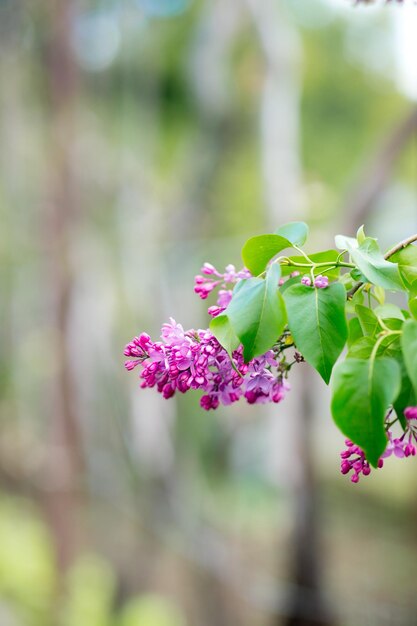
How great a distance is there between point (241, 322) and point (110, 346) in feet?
14.1

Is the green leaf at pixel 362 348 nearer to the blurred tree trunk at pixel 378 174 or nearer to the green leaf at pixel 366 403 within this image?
the green leaf at pixel 366 403

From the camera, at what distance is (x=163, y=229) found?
484 cm

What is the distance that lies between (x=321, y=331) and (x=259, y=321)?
0.15 ft

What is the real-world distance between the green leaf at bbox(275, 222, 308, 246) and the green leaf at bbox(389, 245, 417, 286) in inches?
3.1

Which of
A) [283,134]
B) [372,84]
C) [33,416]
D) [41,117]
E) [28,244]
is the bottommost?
[33,416]

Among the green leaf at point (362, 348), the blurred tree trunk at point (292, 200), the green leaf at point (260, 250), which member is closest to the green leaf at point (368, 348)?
the green leaf at point (362, 348)

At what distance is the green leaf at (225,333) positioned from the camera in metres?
0.52

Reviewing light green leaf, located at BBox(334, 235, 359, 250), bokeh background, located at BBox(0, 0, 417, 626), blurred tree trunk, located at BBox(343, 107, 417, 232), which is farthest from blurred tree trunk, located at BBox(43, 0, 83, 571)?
light green leaf, located at BBox(334, 235, 359, 250)

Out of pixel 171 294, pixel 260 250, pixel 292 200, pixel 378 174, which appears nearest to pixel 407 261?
pixel 260 250

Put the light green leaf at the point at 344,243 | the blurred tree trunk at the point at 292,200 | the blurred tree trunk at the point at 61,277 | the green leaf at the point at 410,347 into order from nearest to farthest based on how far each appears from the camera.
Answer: the green leaf at the point at 410,347, the light green leaf at the point at 344,243, the blurred tree trunk at the point at 292,200, the blurred tree trunk at the point at 61,277

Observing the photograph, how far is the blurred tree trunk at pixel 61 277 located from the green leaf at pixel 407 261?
3.22 metres

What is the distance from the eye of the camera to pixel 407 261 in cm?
56

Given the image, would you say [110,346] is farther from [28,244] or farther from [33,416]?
[33,416]

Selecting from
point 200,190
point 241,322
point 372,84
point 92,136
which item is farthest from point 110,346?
point 241,322
